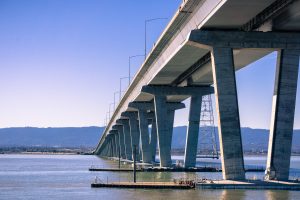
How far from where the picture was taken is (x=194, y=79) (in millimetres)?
95750

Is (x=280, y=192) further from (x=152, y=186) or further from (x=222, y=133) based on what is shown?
(x=152, y=186)

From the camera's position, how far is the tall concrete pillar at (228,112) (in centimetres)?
5825

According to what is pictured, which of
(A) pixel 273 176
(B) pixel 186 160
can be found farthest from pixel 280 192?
(B) pixel 186 160

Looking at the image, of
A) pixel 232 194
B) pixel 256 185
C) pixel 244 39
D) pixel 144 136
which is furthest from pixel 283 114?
pixel 144 136

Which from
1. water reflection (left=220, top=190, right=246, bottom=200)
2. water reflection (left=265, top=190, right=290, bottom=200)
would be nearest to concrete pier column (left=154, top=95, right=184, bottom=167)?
water reflection (left=220, top=190, right=246, bottom=200)

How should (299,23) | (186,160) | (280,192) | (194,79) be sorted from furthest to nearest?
1. (186,160)
2. (194,79)
3. (299,23)
4. (280,192)

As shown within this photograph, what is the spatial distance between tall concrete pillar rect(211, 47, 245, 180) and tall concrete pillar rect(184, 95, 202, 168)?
4273 cm

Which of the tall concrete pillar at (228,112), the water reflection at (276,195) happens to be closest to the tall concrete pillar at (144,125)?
the tall concrete pillar at (228,112)

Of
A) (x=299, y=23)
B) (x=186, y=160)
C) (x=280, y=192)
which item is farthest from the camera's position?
(x=186, y=160)

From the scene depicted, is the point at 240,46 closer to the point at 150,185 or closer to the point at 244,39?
the point at 244,39

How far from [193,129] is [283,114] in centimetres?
4481

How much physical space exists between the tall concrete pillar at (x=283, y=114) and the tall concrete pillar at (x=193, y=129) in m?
42.8

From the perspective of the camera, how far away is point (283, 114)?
192 ft

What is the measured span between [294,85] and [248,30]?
6488 mm
